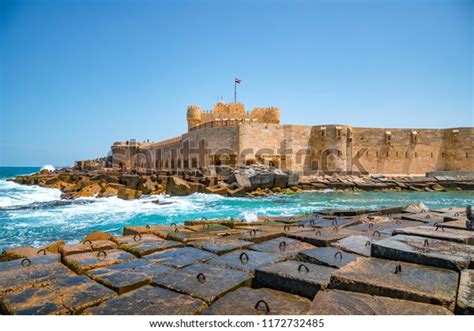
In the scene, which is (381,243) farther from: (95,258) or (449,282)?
(95,258)

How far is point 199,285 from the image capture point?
2.71m

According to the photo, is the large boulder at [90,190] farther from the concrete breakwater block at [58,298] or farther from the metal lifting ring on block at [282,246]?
the concrete breakwater block at [58,298]

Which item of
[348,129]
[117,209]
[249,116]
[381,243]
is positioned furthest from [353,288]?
[249,116]

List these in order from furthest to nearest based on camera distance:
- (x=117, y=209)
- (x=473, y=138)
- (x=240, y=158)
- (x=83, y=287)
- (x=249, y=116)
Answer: (x=249, y=116)
(x=473, y=138)
(x=240, y=158)
(x=117, y=209)
(x=83, y=287)

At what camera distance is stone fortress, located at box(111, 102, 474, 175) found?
28.1 meters

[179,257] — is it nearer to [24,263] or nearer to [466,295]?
[24,263]

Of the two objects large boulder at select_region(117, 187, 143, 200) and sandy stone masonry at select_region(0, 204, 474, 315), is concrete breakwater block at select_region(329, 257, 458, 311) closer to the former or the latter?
sandy stone masonry at select_region(0, 204, 474, 315)

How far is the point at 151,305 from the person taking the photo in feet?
7.70

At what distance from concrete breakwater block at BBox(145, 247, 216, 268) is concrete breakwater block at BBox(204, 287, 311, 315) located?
3.18ft

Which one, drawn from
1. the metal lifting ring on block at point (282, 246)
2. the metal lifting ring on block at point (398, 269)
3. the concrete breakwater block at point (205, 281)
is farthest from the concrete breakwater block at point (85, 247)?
the metal lifting ring on block at point (398, 269)

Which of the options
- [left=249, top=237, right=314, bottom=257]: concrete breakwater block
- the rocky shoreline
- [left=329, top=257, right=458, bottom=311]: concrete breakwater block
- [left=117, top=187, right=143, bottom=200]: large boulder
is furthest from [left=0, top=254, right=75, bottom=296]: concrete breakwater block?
the rocky shoreline

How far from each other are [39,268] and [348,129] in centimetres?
2996

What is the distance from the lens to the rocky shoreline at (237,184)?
67.0 ft
